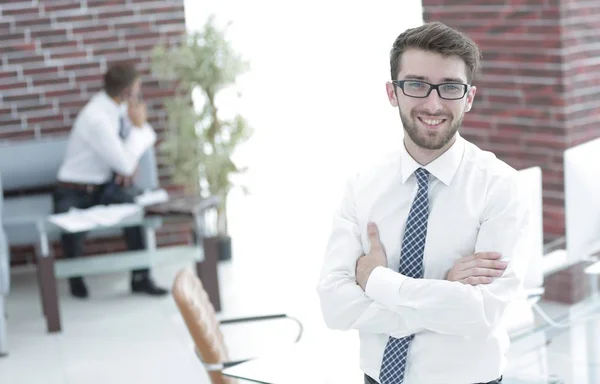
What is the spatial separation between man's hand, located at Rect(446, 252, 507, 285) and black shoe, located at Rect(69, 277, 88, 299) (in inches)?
209

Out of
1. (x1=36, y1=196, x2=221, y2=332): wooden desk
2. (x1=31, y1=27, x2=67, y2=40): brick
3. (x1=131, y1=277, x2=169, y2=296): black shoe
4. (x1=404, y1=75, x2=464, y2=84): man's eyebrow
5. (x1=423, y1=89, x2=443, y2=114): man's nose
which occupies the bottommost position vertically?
(x1=131, y1=277, x2=169, y2=296): black shoe

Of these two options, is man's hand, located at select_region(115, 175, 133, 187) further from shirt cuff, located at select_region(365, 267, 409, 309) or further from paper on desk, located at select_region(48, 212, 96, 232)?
shirt cuff, located at select_region(365, 267, 409, 309)

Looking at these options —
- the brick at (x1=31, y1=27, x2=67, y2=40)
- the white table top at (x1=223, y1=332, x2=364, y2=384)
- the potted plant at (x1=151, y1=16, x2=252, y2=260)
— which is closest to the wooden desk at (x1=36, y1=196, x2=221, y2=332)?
the potted plant at (x1=151, y1=16, x2=252, y2=260)

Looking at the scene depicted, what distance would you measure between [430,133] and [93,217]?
15.2 ft

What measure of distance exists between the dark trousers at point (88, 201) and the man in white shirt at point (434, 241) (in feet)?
15.8

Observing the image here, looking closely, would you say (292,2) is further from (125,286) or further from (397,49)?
(397,49)

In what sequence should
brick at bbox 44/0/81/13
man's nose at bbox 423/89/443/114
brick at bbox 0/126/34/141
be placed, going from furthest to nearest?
brick at bbox 0/126/34/141 < brick at bbox 44/0/81/13 < man's nose at bbox 423/89/443/114

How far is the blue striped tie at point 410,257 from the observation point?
2592mm

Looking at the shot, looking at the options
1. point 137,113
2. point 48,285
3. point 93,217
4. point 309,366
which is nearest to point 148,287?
point 93,217

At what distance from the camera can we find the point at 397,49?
2.57m

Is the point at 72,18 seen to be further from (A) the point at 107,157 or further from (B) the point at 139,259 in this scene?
(B) the point at 139,259

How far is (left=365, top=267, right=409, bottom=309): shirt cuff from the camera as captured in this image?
258 cm

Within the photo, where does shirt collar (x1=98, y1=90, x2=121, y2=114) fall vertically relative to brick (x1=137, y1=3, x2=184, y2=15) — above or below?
below

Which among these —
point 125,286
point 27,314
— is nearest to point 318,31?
point 125,286
